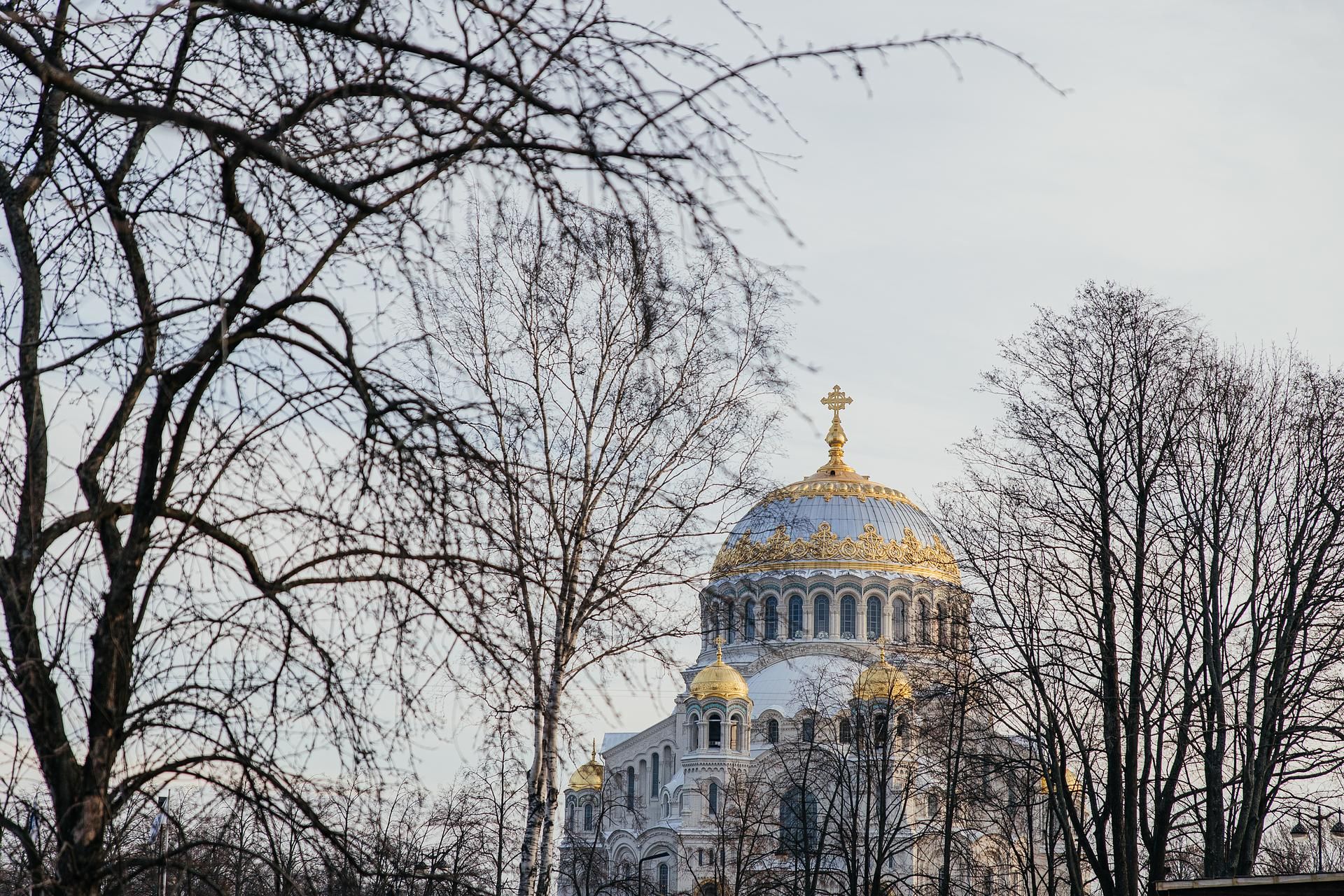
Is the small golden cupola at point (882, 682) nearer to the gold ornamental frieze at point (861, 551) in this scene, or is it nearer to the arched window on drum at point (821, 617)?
the arched window on drum at point (821, 617)

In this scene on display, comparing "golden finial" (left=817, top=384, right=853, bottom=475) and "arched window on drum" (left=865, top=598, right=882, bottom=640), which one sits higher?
"golden finial" (left=817, top=384, right=853, bottom=475)

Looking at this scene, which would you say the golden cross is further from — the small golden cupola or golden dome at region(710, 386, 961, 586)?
the small golden cupola

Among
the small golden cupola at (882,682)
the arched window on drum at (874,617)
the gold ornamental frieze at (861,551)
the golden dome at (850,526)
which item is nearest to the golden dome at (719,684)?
the golden dome at (850,526)

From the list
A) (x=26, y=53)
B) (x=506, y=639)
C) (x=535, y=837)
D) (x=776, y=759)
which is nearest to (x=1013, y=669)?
(x=535, y=837)

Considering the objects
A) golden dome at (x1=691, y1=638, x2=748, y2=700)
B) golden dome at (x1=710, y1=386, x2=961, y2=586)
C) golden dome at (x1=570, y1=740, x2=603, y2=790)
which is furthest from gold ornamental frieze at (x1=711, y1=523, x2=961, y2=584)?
golden dome at (x1=570, y1=740, x2=603, y2=790)

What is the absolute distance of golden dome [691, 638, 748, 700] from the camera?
54.0 meters

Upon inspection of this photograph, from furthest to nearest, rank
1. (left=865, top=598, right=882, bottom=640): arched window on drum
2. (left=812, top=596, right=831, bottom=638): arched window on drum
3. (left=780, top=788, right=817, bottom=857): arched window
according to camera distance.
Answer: (left=865, top=598, right=882, bottom=640): arched window on drum
(left=812, top=596, right=831, bottom=638): arched window on drum
(left=780, top=788, right=817, bottom=857): arched window

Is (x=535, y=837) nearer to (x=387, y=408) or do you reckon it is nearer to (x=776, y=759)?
(x=387, y=408)

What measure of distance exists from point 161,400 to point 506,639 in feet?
4.61

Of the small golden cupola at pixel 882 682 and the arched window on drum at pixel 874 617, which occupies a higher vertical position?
the arched window on drum at pixel 874 617

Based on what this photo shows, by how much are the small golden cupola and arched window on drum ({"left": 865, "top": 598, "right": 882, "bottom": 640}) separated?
35.0 feet

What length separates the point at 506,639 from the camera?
A: 4961 millimetres

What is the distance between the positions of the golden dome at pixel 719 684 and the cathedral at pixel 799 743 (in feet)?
0.20

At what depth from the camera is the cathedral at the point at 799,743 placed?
38750 mm
